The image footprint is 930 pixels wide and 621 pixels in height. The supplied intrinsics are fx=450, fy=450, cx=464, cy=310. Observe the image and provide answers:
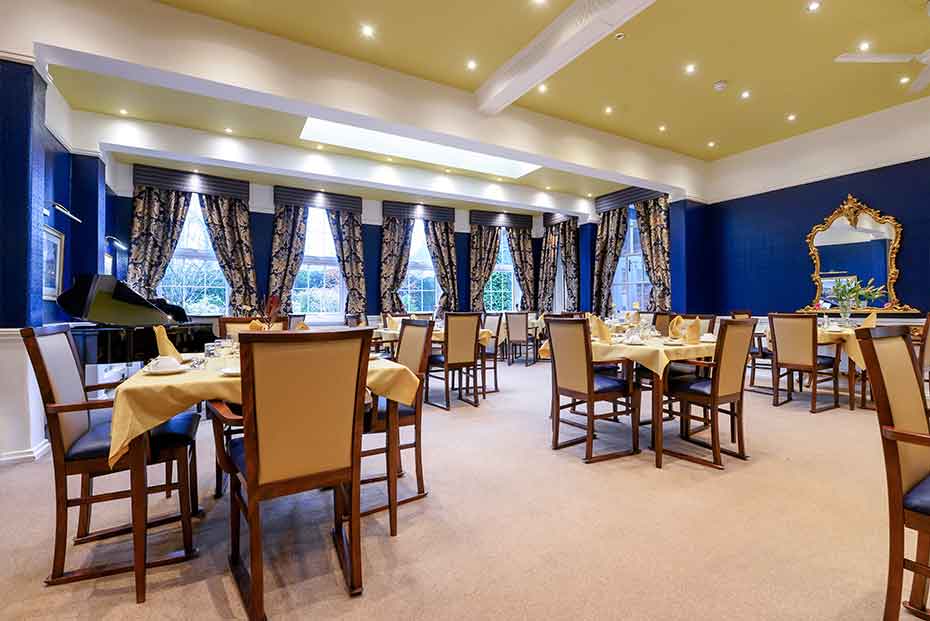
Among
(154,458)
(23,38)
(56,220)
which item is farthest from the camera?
(56,220)

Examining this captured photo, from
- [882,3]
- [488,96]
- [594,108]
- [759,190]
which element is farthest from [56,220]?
[759,190]

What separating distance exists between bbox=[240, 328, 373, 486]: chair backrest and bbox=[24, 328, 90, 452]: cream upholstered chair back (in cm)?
88

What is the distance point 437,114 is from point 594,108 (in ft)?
7.22

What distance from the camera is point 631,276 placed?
31.2 feet

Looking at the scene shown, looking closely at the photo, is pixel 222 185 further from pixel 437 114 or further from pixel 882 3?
pixel 882 3

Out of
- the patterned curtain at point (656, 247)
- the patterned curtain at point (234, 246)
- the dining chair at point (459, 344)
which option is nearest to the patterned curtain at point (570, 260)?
the patterned curtain at point (656, 247)

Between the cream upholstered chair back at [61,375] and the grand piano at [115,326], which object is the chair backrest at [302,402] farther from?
the grand piano at [115,326]

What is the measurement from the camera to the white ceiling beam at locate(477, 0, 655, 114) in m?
3.58

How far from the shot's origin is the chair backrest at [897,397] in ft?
4.66

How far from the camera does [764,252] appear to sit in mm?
7570

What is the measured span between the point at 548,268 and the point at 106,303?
8.64 meters

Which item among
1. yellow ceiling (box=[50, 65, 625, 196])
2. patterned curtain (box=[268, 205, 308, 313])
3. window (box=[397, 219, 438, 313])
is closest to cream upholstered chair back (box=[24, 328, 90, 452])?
yellow ceiling (box=[50, 65, 625, 196])

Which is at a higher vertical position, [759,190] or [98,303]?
[759,190]

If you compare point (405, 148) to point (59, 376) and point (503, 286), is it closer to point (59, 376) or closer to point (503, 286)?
point (503, 286)
